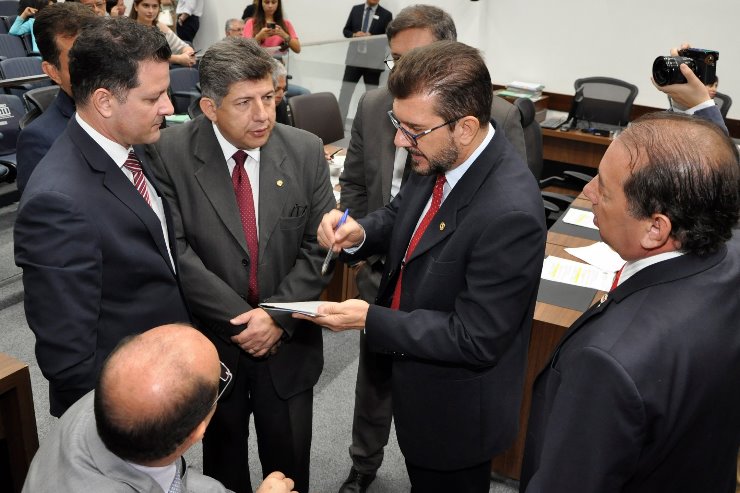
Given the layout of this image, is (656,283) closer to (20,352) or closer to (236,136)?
(236,136)

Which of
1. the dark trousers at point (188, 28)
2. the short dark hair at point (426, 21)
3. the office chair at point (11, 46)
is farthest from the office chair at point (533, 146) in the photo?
the dark trousers at point (188, 28)

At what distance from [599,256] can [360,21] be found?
643cm

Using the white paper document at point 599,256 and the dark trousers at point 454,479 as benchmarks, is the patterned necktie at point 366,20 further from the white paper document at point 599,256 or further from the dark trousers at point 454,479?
the dark trousers at point 454,479

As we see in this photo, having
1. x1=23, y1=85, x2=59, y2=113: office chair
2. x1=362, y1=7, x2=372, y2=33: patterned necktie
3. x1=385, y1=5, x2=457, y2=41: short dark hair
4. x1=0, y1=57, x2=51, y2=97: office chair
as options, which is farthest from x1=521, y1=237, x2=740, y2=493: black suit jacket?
x1=362, y1=7, x2=372, y2=33: patterned necktie

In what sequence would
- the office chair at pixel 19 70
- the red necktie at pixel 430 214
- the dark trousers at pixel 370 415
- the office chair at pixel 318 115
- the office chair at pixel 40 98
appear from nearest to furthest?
the red necktie at pixel 430 214, the dark trousers at pixel 370 415, the office chair at pixel 40 98, the office chair at pixel 318 115, the office chair at pixel 19 70

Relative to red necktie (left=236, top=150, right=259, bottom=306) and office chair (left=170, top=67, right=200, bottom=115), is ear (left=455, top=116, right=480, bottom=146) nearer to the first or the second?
red necktie (left=236, top=150, right=259, bottom=306)

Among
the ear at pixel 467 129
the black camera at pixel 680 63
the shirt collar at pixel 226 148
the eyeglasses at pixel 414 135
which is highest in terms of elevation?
the black camera at pixel 680 63

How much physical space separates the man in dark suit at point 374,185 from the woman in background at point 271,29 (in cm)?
389

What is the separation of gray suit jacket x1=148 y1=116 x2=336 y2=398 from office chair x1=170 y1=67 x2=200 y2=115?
13.6ft

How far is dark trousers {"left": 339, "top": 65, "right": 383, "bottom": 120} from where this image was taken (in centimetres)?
721

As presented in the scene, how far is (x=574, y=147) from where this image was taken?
5645mm

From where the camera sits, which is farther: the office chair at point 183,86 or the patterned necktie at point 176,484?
the office chair at point 183,86

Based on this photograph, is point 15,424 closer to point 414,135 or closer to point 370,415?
point 370,415

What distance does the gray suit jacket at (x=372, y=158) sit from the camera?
2592mm
